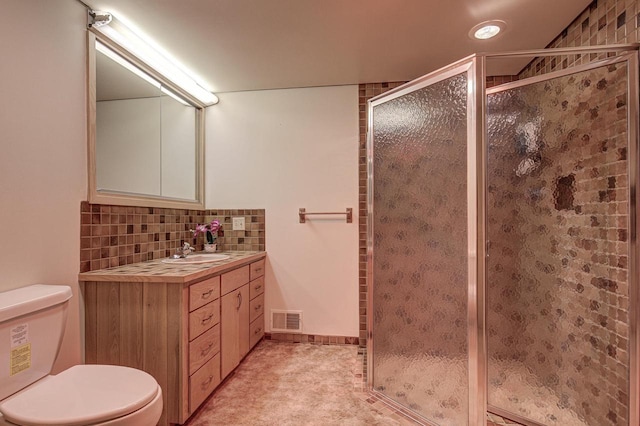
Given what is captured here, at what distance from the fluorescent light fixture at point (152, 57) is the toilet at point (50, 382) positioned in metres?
1.41

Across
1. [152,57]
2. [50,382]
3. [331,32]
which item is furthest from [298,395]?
[152,57]

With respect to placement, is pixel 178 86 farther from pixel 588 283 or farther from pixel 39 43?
pixel 588 283

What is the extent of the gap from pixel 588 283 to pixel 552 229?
0.99 feet

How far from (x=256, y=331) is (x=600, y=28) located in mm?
2900

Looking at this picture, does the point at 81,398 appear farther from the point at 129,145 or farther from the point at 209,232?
the point at 209,232

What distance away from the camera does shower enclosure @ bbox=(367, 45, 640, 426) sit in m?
1.31

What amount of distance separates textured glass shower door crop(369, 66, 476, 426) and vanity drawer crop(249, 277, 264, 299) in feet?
3.26

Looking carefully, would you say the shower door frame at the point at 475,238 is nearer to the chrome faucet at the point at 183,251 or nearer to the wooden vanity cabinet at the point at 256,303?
the wooden vanity cabinet at the point at 256,303

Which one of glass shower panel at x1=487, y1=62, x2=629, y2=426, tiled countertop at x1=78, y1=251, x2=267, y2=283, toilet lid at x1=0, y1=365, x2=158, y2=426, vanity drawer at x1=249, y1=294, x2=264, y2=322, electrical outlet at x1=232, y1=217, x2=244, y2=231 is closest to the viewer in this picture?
toilet lid at x1=0, y1=365, x2=158, y2=426

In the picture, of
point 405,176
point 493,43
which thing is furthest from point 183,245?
point 493,43

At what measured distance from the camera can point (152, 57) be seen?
Result: 1.94 meters

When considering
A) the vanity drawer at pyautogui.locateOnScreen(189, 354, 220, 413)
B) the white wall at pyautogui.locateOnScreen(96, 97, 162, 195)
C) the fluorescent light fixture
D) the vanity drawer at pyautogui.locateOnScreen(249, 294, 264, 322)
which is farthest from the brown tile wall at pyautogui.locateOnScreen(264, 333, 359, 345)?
the fluorescent light fixture

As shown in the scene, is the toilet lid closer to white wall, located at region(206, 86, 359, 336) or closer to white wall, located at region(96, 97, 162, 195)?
white wall, located at region(96, 97, 162, 195)

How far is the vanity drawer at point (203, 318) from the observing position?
1.52m
